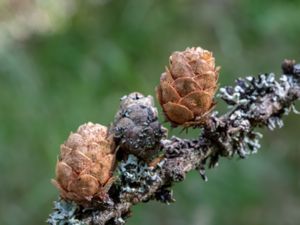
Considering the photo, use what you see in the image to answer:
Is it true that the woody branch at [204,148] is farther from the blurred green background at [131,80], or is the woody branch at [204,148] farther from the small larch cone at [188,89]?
the blurred green background at [131,80]

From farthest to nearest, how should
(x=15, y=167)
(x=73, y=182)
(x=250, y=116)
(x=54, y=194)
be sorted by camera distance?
(x=15, y=167), (x=54, y=194), (x=250, y=116), (x=73, y=182)

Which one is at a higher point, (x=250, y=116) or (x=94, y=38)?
(x=94, y=38)

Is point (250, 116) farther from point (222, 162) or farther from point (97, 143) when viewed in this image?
point (222, 162)

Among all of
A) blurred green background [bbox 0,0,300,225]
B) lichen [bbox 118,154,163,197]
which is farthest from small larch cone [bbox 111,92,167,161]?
blurred green background [bbox 0,0,300,225]

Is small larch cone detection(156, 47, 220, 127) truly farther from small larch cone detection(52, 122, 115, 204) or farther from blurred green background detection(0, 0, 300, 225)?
blurred green background detection(0, 0, 300, 225)

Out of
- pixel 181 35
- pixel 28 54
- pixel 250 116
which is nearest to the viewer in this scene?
pixel 250 116

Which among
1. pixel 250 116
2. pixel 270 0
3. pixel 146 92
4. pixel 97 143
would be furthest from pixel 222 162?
pixel 97 143

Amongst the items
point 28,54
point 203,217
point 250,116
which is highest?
point 28,54
